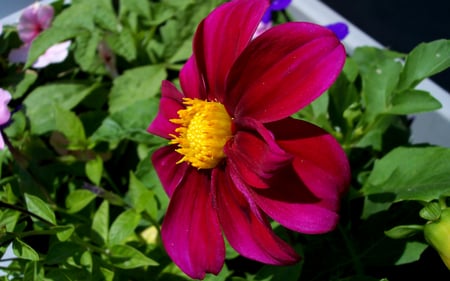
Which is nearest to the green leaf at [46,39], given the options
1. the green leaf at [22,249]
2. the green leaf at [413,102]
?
the green leaf at [22,249]

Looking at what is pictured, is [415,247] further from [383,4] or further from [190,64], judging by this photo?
[383,4]

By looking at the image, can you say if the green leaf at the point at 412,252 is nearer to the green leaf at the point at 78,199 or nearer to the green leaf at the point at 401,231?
the green leaf at the point at 401,231

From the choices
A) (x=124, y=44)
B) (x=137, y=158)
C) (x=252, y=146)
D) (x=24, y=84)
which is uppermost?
(x=252, y=146)

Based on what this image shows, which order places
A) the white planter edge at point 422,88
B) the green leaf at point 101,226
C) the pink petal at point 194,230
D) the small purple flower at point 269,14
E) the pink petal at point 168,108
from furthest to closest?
1. the small purple flower at point 269,14
2. the white planter edge at point 422,88
3. the green leaf at point 101,226
4. the pink petal at point 168,108
5. the pink petal at point 194,230

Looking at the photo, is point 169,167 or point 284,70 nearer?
point 284,70

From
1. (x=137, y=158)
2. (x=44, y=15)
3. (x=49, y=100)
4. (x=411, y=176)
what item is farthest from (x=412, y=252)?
(x=44, y=15)

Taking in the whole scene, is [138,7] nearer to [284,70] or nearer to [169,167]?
[169,167]

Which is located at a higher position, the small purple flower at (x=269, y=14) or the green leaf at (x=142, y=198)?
the small purple flower at (x=269, y=14)
